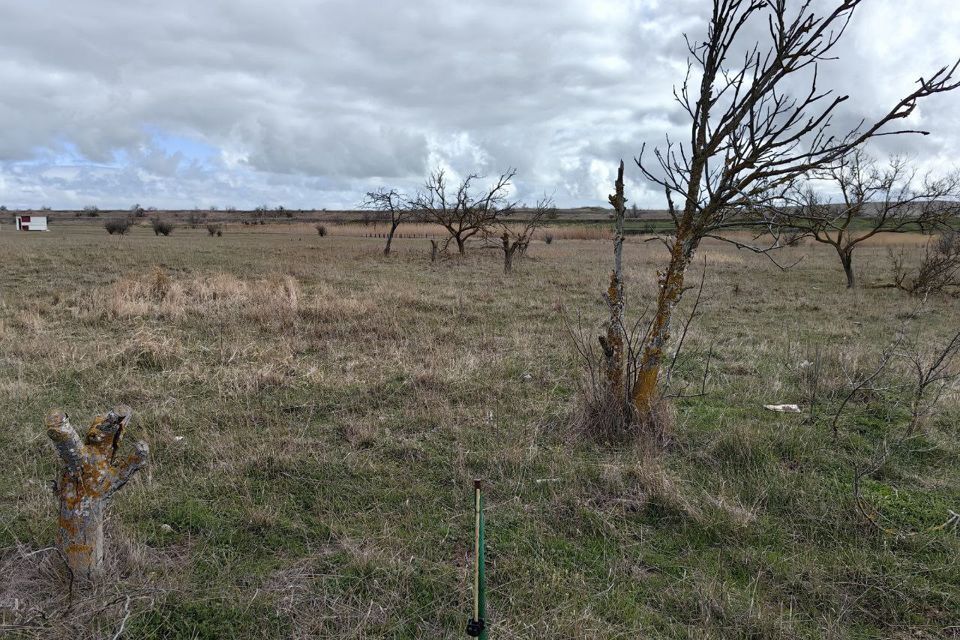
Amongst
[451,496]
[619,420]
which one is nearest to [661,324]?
[619,420]

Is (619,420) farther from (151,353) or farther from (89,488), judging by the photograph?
(151,353)

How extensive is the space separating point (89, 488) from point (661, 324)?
397 centimetres

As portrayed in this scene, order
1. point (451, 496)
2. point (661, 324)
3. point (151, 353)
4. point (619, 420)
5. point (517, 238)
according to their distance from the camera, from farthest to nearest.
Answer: point (517, 238) → point (151, 353) → point (619, 420) → point (661, 324) → point (451, 496)

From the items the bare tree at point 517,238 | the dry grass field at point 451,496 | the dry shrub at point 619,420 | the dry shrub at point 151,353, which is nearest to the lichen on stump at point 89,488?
the dry grass field at point 451,496

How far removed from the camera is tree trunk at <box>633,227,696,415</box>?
4.52m

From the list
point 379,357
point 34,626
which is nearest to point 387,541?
point 34,626

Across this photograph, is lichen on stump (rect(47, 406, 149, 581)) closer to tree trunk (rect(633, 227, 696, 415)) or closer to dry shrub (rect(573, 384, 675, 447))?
dry shrub (rect(573, 384, 675, 447))

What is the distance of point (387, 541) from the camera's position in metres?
3.33

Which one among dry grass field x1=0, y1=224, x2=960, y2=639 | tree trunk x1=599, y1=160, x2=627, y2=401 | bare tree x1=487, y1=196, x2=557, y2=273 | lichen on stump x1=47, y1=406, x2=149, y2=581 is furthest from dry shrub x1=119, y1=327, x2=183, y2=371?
bare tree x1=487, y1=196, x2=557, y2=273

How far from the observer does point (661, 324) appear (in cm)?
466

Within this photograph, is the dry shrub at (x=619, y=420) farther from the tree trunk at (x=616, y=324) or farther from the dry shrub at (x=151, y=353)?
the dry shrub at (x=151, y=353)

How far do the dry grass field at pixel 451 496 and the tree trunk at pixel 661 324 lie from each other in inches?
19.9

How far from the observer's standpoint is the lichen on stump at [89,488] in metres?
2.71

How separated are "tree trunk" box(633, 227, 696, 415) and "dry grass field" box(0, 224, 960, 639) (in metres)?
0.50
